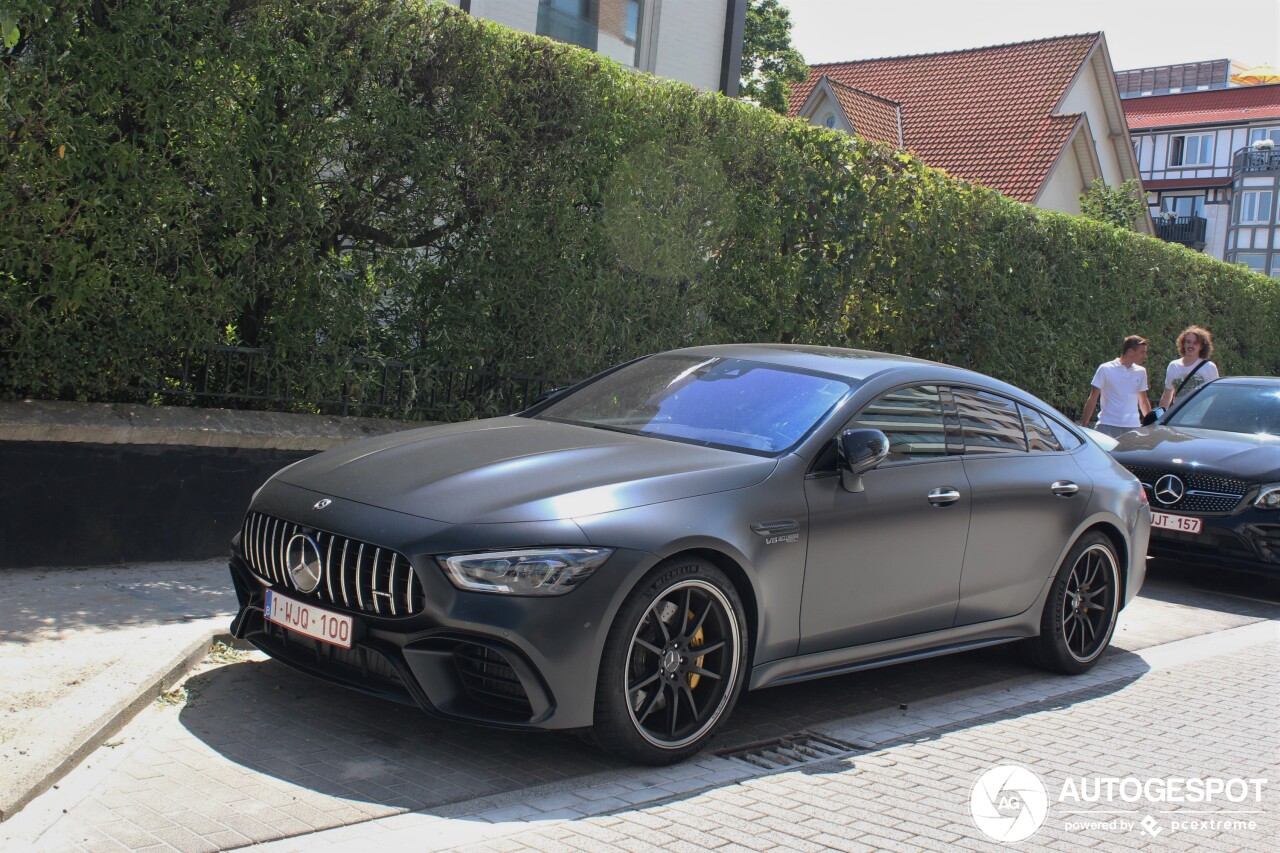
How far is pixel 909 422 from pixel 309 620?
9.46 ft

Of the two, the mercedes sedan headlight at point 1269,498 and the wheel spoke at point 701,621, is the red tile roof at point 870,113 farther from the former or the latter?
the wheel spoke at point 701,621

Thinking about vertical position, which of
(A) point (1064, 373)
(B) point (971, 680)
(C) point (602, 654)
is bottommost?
(B) point (971, 680)

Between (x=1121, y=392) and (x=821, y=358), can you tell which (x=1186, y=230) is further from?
(x=821, y=358)

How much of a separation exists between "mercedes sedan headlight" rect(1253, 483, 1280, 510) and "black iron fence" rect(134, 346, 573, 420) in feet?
17.2

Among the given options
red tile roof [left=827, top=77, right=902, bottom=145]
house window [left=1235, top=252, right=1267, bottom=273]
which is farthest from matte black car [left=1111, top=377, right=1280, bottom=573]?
house window [left=1235, top=252, right=1267, bottom=273]

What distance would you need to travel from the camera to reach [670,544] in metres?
4.73

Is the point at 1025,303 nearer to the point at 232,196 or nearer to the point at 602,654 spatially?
the point at 232,196

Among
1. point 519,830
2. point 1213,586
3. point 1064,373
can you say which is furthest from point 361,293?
point 1064,373

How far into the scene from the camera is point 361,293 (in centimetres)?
840

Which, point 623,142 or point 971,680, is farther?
point 623,142

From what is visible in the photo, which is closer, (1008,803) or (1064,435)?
(1008,803)

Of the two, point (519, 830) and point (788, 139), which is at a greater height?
point (788, 139)

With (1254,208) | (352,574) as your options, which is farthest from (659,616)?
(1254,208)

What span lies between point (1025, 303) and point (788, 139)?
15.4ft
